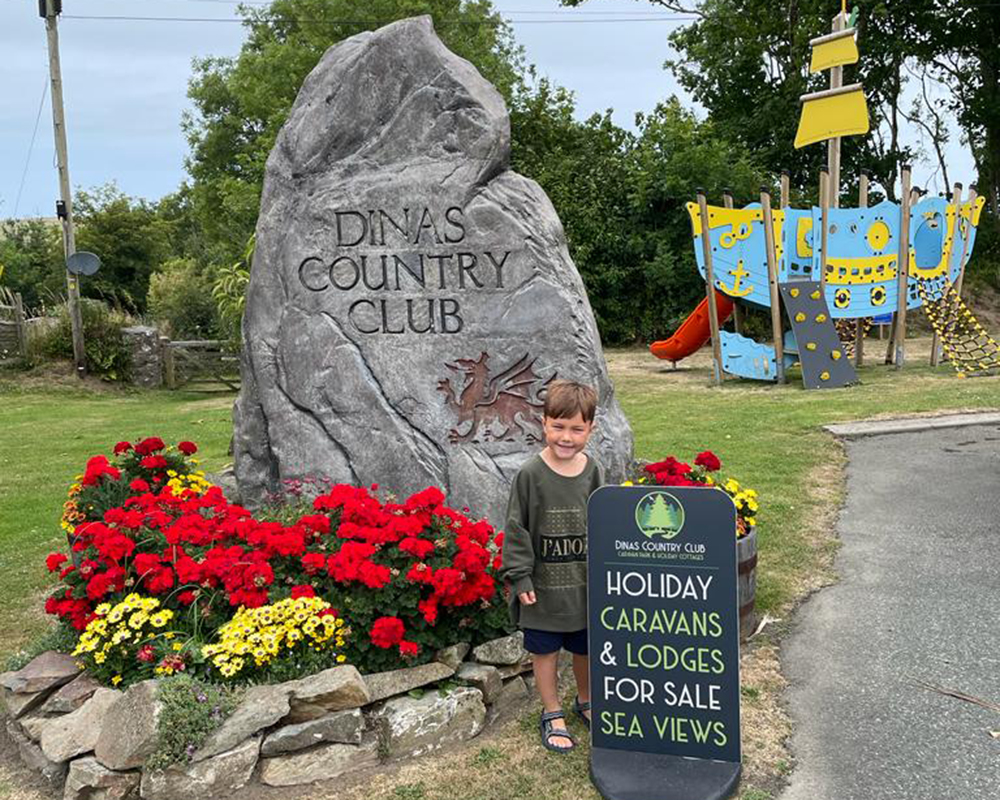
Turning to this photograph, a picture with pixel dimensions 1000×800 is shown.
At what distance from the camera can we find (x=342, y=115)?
5594mm

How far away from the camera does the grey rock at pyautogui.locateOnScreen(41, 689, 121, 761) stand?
332 centimetres

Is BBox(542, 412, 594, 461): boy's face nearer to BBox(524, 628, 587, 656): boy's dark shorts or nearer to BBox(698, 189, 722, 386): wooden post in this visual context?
Result: BBox(524, 628, 587, 656): boy's dark shorts

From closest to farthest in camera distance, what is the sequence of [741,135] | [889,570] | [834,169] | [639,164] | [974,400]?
[889,570], [974,400], [834,169], [639,164], [741,135]

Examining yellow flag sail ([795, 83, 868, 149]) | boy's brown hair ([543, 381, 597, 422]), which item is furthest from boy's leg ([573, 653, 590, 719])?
yellow flag sail ([795, 83, 868, 149])

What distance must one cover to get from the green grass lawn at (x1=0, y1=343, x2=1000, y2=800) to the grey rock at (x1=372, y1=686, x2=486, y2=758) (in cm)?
9

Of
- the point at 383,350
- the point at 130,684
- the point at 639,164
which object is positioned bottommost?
the point at 130,684

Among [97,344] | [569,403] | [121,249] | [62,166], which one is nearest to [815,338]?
[569,403]

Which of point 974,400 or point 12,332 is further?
point 12,332

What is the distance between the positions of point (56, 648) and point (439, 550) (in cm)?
179

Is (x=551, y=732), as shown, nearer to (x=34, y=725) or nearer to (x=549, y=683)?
(x=549, y=683)

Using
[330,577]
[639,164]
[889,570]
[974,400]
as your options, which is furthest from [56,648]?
[639,164]

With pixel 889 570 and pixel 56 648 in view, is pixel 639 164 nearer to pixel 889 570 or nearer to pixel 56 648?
pixel 889 570

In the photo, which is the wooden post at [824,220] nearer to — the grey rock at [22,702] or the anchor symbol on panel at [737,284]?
the anchor symbol on panel at [737,284]

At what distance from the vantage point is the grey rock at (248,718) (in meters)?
3.23
